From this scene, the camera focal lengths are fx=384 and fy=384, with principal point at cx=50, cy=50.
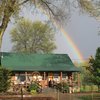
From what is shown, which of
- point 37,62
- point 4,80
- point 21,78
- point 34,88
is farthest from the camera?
point 37,62

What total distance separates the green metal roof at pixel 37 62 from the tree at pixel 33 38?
3139cm

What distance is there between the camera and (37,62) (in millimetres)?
55750

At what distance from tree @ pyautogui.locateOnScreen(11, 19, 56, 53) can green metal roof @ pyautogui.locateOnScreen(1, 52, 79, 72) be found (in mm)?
31389

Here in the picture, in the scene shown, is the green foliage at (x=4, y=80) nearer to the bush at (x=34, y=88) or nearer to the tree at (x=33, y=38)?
the bush at (x=34, y=88)

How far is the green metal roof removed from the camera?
53.5m

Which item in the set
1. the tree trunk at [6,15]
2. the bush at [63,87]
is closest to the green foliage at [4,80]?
the tree trunk at [6,15]

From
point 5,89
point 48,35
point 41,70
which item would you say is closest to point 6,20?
point 5,89

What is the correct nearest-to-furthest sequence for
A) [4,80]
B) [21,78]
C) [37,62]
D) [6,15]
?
[6,15] < [4,80] < [21,78] < [37,62]

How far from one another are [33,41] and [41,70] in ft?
131

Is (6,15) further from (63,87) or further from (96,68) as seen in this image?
A: (96,68)

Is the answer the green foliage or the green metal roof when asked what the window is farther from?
the green foliage

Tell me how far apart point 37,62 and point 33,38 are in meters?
37.1

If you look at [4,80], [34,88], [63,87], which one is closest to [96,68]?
[63,87]

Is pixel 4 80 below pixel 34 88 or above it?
above
